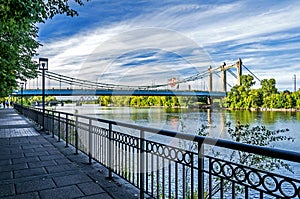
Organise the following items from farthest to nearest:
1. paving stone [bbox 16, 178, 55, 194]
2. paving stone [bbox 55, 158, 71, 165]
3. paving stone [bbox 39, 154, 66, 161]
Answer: paving stone [bbox 39, 154, 66, 161] < paving stone [bbox 55, 158, 71, 165] < paving stone [bbox 16, 178, 55, 194]

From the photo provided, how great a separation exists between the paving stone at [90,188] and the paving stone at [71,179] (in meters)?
0.16

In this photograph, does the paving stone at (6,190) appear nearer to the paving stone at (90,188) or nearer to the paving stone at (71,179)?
the paving stone at (71,179)

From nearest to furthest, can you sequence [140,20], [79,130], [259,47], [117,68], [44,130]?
[79,130] → [44,130] → [117,68] → [140,20] → [259,47]

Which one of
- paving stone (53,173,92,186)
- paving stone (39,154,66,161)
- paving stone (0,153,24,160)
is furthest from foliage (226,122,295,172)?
paving stone (0,153,24,160)

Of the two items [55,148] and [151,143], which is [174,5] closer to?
[55,148]

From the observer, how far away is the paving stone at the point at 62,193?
2.90 m

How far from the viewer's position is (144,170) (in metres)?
2.79

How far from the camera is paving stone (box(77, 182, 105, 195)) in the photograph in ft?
A: 9.90

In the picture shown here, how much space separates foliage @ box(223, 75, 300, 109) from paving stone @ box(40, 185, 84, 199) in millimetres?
45996

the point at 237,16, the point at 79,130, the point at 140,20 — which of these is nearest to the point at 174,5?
the point at 140,20

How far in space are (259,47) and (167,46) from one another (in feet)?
90.5

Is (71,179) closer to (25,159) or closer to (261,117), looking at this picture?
(25,159)

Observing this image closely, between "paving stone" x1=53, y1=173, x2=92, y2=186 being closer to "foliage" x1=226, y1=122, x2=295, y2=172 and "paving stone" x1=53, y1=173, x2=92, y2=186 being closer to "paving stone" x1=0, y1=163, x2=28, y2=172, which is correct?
"paving stone" x1=0, y1=163, x2=28, y2=172

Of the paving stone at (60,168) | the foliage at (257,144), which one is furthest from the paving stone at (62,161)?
the foliage at (257,144)
